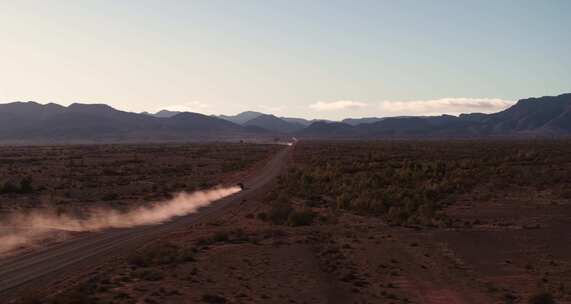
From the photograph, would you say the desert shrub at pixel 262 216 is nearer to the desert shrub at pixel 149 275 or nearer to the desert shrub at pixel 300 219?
the desert shrub at pixel 300 219

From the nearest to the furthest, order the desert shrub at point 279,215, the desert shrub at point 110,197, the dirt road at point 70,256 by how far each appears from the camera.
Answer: the dirt road at point 70,256 < the desert shrub at point 279,215 < the desert shrub at point 110,197

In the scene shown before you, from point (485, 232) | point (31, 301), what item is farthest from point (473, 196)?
point (31, 301)

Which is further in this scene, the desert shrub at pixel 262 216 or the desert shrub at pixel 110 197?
the desert shrub at pixel 110 197

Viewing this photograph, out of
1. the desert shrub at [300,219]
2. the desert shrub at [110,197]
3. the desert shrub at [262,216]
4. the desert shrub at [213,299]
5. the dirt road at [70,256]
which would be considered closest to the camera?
the desert shrub at [213,299]

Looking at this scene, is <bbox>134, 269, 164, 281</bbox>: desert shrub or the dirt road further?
<bbox>134, 269, 164, 281</bbox>: desert shrub

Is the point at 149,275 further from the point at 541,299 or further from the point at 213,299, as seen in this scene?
the point at 541,299

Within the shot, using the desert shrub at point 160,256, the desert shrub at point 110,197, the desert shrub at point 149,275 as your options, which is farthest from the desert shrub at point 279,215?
the desert shrub at point 110,197

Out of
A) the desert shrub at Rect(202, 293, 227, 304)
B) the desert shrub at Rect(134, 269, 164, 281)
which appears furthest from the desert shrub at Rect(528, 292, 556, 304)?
the desert shrub at Rect(134, 269, 164, 281)

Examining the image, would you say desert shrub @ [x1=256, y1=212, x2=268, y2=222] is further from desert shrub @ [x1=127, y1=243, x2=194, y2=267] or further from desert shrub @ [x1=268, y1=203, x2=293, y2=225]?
desert shrub @ [x1=127, y1=243, x2=194, y2=267]

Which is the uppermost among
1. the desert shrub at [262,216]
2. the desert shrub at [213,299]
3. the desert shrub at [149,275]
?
the desert shrub at [149,275]
